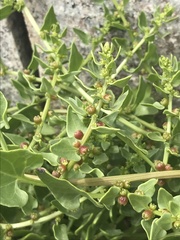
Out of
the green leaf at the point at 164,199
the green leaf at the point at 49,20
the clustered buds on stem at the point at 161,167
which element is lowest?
the green leaf at the point at 164,199

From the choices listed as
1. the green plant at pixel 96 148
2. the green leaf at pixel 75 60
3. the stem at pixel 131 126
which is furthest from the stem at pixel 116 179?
the green leaf at pixel 75 60

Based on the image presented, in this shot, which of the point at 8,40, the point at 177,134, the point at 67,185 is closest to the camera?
the point at 67,185

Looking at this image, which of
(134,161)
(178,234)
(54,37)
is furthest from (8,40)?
(178,234)

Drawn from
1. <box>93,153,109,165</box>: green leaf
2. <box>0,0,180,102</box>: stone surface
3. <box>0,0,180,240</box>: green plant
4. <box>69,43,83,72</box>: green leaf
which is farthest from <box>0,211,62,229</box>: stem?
<box>0,0,180,102</box>: stone surface

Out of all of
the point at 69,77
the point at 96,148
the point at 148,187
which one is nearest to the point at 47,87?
the point at 69,77

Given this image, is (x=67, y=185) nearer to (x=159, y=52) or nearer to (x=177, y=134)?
(x=177, y=134)

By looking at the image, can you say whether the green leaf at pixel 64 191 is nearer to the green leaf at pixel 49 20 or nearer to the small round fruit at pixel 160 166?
the small round fruit at pixel 160 166

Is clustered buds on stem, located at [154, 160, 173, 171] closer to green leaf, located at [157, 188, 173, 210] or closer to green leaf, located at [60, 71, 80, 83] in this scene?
green leaf, located at [157, 188, 173, 210]
